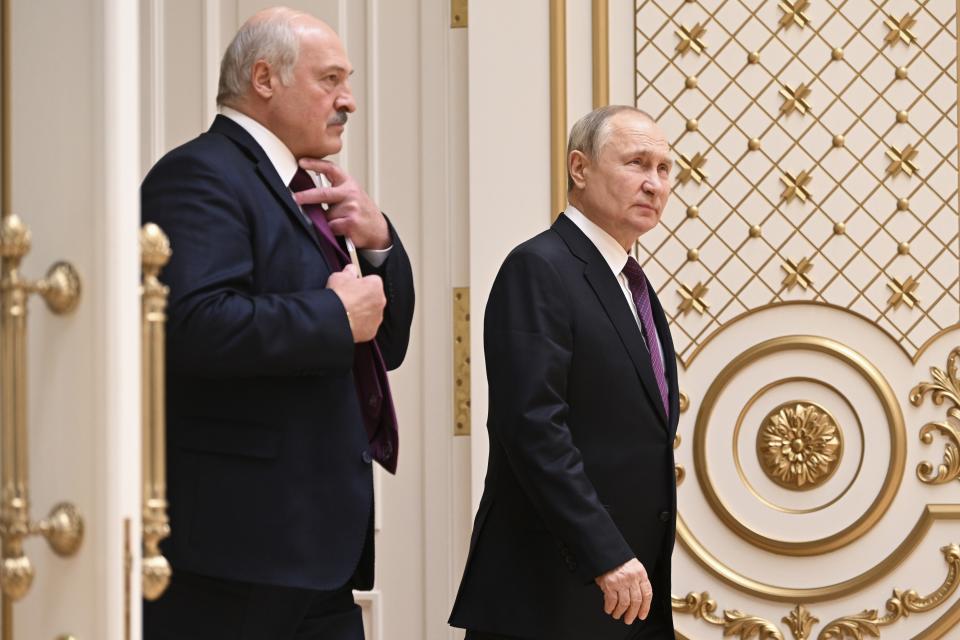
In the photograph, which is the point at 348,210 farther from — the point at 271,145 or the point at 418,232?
the point at 418,232

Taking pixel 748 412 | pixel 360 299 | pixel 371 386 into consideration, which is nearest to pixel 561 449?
pixel 371 386

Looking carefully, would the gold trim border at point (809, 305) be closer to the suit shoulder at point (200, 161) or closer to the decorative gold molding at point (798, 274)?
the decorative gold molding at point (798, 274)

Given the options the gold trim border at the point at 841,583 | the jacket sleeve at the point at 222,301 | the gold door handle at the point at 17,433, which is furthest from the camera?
the gold trim border at the point at 841,583

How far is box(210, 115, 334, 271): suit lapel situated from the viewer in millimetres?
1971

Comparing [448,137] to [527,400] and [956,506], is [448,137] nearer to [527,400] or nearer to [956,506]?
[527,400]

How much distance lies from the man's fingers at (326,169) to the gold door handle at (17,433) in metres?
0.68

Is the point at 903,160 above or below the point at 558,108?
below

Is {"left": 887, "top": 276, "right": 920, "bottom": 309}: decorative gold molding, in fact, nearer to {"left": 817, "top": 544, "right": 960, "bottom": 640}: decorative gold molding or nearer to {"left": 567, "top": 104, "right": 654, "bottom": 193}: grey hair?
{"left": 817, "top": 544, "right": 960, "bottom": 640}: decorative gold molding

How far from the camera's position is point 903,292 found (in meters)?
3.29

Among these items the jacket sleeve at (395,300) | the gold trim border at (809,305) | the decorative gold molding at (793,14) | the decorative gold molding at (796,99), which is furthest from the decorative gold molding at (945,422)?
the jacket sleeve at (395,300)

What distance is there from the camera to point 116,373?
55.7 inches

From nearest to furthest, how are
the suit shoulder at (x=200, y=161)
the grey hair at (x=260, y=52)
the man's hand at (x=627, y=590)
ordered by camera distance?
the suit shoulder at (x=200, y=161) → the grey hair at (x=260, y=52) → the man's hand at (x=627, y=590)

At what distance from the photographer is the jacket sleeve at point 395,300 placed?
212 cm

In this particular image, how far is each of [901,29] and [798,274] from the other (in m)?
0.66
